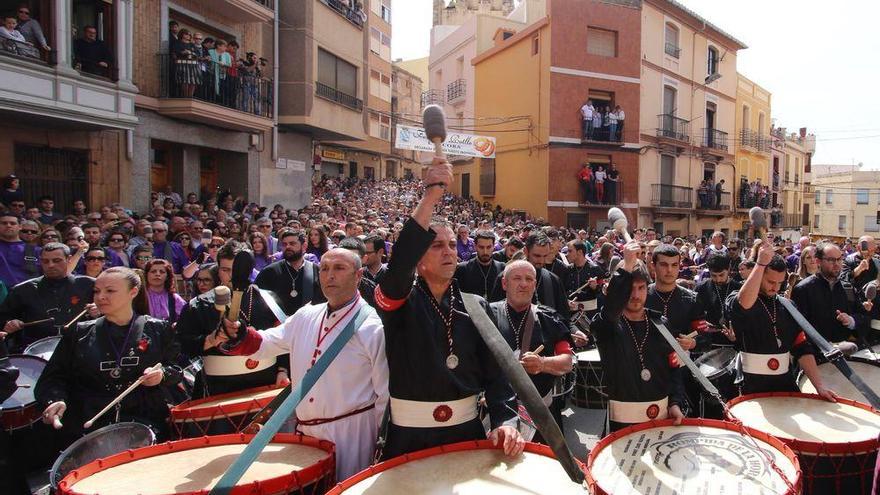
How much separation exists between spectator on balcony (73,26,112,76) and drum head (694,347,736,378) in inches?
489

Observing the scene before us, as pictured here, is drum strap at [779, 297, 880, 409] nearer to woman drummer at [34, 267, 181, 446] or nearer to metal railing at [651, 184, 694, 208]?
woman drummer at [34, 267, 181, 446]

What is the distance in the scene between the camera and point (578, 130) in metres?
25.0

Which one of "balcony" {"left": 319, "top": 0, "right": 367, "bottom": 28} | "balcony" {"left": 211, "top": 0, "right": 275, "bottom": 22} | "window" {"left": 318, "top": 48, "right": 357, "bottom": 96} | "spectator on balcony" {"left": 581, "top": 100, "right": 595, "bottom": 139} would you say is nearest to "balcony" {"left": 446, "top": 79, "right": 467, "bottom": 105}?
"spectator on balcony" {"left": 581, "top": 100, "right": 595, "bottom": 139}

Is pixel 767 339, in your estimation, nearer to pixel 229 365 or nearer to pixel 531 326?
pixel 531 326

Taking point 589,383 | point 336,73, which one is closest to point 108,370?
point 589,383

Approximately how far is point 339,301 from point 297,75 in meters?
15.2

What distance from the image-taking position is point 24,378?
14.8 feet

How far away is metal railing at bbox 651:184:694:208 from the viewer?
27469mm

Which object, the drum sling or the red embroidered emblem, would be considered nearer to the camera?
the drum sling

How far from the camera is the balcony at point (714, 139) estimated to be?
3033 centimetres

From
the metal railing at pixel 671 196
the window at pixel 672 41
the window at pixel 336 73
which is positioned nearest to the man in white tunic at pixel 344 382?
the window at pixel 336 73

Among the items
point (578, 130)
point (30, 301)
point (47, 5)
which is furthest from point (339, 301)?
point (578, 130)

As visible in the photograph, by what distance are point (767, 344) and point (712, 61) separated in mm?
31505

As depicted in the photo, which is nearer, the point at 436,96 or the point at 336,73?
the point at 336,73
